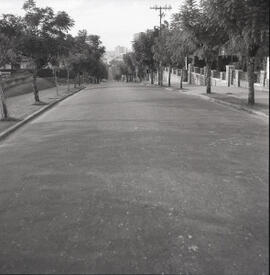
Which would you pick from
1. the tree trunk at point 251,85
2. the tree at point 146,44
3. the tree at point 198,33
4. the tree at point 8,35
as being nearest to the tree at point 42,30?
the tree at point 8,35

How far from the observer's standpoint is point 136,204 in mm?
6477

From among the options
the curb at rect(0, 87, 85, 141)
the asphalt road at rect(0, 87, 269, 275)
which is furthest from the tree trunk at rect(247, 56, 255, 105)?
the curb at rect(0, 87, 85, 141)

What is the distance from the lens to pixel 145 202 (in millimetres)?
6555

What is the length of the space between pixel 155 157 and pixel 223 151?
1.59m

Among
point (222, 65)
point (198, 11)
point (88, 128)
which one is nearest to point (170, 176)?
point (88, 128)

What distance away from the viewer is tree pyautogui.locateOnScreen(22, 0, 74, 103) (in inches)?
928

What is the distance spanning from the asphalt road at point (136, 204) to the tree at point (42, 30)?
1237 cm

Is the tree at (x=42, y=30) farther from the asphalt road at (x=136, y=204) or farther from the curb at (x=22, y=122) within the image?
the asphalt road at (x=136, y=204)

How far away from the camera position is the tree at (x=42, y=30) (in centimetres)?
2356

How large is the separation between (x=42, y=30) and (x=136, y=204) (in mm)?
19650

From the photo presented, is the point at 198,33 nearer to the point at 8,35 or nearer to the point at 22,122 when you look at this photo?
the point at 8,35

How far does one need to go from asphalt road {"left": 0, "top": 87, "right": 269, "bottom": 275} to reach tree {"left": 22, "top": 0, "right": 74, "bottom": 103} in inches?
487

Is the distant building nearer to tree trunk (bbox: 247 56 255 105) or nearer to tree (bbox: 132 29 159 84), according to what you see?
tree (bbox: 132 29 159 84)

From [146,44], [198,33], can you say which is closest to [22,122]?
[198,33]
